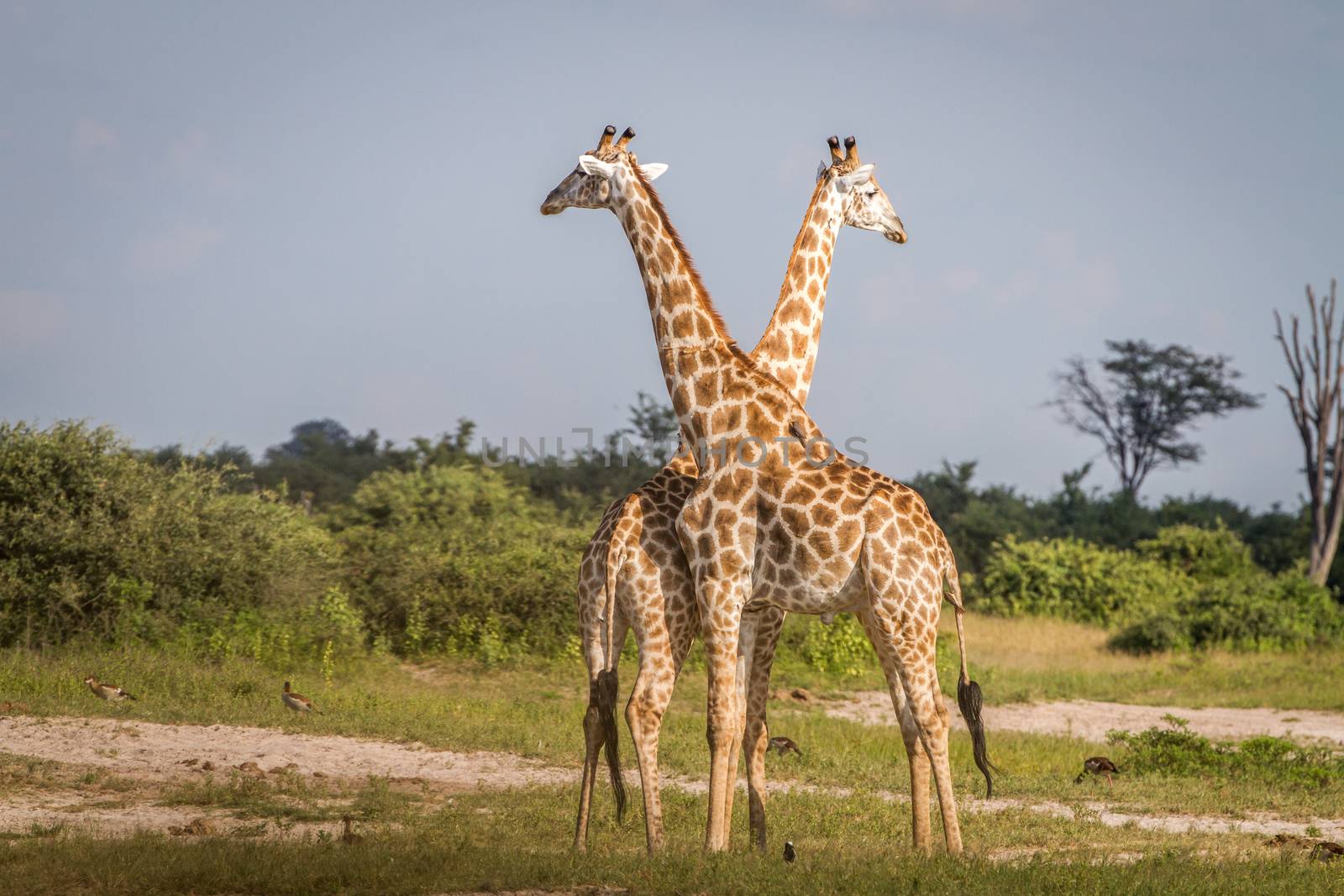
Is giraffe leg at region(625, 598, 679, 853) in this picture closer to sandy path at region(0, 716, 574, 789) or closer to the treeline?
sandy path at region(0, 716, 574, 789)

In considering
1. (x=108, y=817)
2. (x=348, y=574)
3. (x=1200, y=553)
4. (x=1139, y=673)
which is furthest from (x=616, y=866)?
(x=1200, y=553)

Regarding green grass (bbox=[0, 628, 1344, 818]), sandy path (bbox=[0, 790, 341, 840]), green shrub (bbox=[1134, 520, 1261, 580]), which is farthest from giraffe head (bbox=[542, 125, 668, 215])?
green shrub (bbox=[1134, 520, 1261, 580])

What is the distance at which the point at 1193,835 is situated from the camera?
8.33 m

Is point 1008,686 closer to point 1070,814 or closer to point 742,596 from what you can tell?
point 1070,814

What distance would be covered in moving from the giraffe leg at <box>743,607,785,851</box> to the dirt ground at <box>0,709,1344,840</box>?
2.02 meters

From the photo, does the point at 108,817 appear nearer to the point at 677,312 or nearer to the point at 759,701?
the point at 759,701

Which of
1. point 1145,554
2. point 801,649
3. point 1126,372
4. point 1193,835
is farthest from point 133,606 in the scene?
point 1126,372

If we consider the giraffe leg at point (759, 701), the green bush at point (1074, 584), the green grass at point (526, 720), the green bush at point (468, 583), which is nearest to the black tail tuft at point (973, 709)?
the giraffe leg at point (759, 701)

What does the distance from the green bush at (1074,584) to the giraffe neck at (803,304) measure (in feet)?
54.7

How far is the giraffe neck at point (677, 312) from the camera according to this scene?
25.2 ft

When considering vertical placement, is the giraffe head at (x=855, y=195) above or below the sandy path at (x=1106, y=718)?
above

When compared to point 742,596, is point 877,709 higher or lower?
lower

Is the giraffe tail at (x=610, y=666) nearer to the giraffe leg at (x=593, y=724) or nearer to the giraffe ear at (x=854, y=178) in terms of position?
the giraffe leg at (x=593, y=724)

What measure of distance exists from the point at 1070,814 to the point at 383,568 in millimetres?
10617
